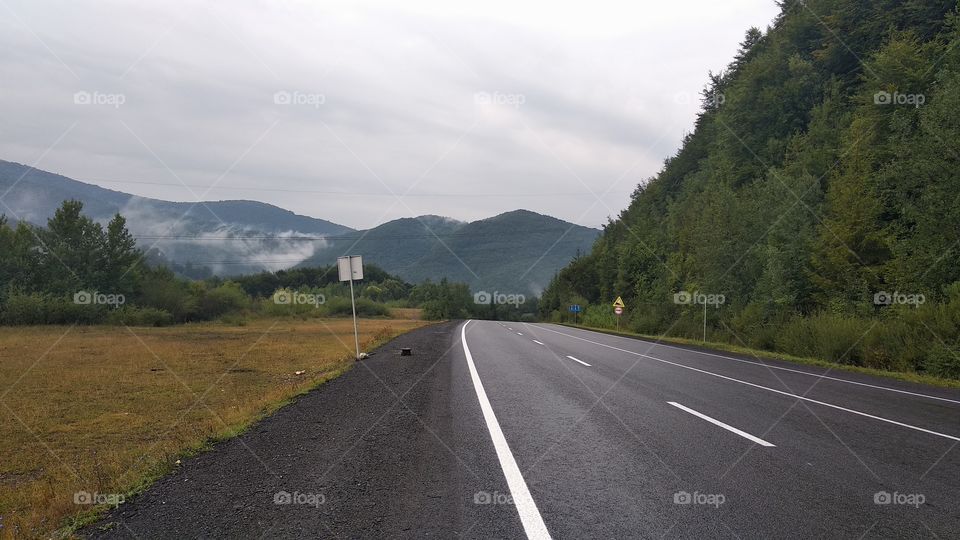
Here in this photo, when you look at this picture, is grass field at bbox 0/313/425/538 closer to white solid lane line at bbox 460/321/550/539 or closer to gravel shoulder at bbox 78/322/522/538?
gravel shoulder at bbox 78/322/522/538

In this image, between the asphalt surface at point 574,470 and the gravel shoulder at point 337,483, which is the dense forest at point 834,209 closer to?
the asphalt surface at point 574,470

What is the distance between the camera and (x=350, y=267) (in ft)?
60.2

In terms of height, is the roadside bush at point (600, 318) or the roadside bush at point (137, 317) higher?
the roadside bush at point (137, 317)

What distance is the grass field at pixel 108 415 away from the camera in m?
5.82

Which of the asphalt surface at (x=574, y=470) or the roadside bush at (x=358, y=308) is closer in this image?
the asphalt surface at (x=574, y=470)

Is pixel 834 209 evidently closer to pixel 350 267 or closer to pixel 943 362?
pixel 943 362

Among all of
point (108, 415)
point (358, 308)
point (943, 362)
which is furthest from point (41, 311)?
point (943, 362)

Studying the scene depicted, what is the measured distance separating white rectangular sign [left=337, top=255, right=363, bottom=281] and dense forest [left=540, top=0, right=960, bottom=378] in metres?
17.6

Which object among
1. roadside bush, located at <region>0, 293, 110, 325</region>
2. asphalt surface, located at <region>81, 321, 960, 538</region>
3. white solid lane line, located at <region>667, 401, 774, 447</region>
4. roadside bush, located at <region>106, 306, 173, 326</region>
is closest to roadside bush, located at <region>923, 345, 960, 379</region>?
asphalt surface, located at <region>81, 321, 960, 538</region>

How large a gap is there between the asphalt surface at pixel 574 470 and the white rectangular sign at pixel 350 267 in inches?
308

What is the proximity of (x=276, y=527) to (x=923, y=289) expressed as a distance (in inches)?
896

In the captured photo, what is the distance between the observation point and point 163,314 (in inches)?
2485

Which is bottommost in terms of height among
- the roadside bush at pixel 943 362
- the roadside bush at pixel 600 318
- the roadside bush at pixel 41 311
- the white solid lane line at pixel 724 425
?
the roadside bush at pixel 600 318

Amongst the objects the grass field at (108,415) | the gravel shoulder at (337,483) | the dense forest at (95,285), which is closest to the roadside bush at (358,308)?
the dense forest at (95,285)
